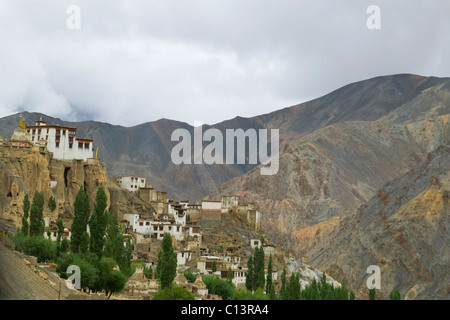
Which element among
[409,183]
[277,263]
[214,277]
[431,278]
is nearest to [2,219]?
[214,277]

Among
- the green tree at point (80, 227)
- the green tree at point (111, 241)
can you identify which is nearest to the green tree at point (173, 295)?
the green tree at point (80, 227)

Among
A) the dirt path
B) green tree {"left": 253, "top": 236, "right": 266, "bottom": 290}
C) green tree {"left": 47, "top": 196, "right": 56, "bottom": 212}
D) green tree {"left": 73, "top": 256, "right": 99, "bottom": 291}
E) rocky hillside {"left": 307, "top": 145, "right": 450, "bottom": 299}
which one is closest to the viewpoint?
the dirt path

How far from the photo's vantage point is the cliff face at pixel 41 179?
276 ft

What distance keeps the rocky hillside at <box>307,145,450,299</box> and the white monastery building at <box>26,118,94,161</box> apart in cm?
5982

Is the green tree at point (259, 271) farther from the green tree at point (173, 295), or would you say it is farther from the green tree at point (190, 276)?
the green tree at point (173, 295)

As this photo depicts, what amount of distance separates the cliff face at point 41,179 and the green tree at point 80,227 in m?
12.5

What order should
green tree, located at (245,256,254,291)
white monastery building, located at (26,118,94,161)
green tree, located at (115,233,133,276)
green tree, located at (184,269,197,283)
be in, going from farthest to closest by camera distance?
white monastery building, located at (26,118,94,161) < green tree, located at (245,256,254,291) < green tree, located at (184,269,197,283) < green tree, located at (115,233,133,276)

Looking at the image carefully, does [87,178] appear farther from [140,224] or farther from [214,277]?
[214,277]

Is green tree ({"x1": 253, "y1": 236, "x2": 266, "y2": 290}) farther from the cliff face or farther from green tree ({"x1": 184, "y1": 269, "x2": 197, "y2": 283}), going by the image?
the cliff face

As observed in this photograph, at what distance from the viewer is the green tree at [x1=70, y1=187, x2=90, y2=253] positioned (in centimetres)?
6844

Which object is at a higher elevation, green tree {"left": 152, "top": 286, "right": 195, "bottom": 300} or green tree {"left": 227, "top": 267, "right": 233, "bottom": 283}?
green tree {"left": 227, "top": 267, "right": 233, "bottom": 283}

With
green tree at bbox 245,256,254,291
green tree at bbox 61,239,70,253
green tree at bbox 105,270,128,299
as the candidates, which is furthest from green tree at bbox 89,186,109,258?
green tree at bbox 245,256,254,291

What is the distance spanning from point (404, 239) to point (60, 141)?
7652cm

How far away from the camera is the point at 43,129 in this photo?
9856cm
